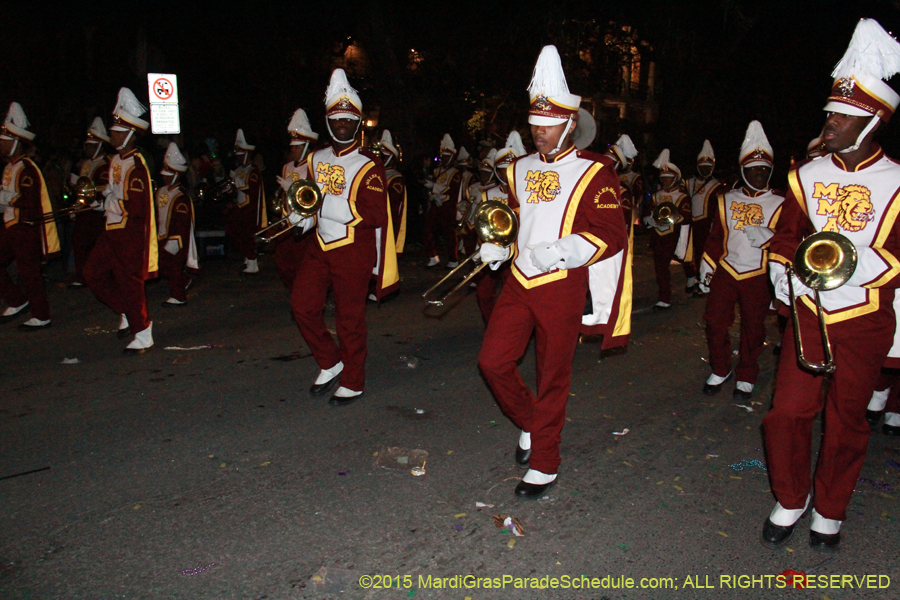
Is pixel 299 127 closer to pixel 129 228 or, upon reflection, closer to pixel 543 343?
pixel 129 228

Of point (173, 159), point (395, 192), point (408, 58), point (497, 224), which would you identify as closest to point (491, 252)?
point (497, 224)

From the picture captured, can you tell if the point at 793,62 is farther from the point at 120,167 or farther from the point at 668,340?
the point at 120,167

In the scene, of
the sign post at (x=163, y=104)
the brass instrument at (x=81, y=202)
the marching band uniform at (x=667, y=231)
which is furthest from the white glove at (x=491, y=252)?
the sign post at (x=163, y=104)

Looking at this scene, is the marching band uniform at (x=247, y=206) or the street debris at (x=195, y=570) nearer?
the street debris at (x=195, y=570)

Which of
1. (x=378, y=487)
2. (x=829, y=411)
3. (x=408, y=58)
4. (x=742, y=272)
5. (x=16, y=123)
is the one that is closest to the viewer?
(x=829, y=411)

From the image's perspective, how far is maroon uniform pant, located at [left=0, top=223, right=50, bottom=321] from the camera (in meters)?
7.88

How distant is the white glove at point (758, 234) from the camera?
217 inches

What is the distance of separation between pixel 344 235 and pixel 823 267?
337cm

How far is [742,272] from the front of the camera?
5.84 m

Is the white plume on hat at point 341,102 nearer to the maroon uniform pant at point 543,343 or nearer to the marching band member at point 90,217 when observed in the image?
the maroon uniform pant at point 543,343

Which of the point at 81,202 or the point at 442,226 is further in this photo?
the point at 442,226

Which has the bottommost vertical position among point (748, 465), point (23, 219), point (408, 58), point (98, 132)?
point (748, 465)

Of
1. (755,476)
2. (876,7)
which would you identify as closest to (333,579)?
(755,476)

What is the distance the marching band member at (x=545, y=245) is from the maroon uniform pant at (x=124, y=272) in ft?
14.4
